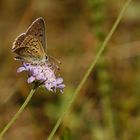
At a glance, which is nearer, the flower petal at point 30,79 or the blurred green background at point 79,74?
the flower petal at point 30,79

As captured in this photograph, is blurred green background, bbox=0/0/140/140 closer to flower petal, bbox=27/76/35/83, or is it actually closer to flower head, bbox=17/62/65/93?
flower head, bbox=17/62/65/93

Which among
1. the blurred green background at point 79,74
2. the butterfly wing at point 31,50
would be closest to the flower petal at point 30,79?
the butterfly wing at point 31,50

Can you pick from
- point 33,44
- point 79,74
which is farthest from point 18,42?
point 79,74

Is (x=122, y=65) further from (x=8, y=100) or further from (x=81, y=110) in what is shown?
(x=8, y=100)

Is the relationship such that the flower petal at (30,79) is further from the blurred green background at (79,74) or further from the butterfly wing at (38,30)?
the blurred green background at (79,74)

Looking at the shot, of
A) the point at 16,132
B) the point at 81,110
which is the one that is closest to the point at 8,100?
the point at 16,132

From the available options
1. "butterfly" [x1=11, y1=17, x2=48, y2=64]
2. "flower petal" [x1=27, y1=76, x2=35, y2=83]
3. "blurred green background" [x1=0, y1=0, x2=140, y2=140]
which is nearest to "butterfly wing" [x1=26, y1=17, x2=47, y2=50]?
"butterfly" [x1=11, y1=17, x2=48, y2=64]
